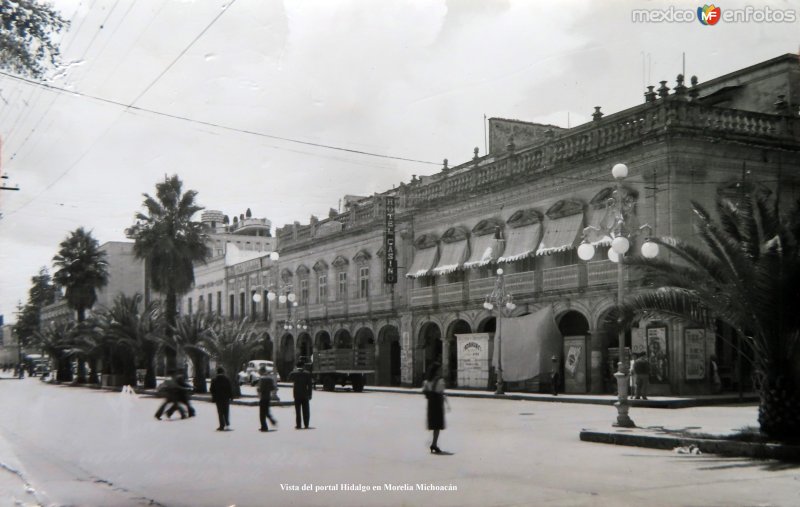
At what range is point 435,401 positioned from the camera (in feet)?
46.1

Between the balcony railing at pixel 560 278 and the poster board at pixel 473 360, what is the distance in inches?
160

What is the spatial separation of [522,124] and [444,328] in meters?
12.3

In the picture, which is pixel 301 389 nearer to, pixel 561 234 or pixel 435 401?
pixel 435 401

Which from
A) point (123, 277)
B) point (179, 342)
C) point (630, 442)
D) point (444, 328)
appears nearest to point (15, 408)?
point (179, 342)

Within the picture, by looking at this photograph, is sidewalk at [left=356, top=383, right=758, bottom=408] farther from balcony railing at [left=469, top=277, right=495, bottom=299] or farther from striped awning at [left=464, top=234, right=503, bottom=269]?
striped awning at [left=464, top=234, right=503, bottom=269]

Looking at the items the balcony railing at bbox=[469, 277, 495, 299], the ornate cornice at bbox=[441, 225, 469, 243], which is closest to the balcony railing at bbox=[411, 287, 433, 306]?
the ornate cornice at bbox=[441, 225, 469, 243]

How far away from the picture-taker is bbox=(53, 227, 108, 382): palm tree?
209 feet

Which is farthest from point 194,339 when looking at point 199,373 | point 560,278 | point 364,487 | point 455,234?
point 364,487

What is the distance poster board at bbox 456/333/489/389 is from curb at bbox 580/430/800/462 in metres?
20.4

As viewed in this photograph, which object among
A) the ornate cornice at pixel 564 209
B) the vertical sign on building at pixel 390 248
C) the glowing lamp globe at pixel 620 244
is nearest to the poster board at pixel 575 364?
the ornate cornice at pixel 564 209

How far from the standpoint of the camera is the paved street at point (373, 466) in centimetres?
1019

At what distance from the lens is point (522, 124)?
45688 mm

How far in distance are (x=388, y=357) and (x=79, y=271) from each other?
93.3 feet

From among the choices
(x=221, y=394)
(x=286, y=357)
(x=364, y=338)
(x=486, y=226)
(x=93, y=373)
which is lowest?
(x=93, y=373)
